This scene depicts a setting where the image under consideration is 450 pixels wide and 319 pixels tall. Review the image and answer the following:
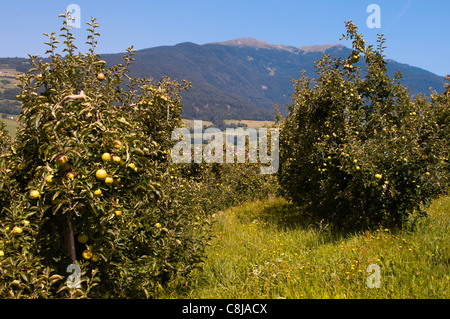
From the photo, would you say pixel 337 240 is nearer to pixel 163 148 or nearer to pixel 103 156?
pixel 163 148

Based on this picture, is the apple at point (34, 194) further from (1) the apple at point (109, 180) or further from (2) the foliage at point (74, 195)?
(1) the apple at point (109, 180)

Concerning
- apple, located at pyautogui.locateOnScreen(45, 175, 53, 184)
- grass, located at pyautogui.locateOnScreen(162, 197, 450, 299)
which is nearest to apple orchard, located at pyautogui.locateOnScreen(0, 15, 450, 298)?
apple, located at pyautogui.locateOnScreen(45, 175, 53, 184)

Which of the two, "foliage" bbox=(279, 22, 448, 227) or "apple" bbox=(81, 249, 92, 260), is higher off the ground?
"foliage" bbox=(279, 22, 448, 227)

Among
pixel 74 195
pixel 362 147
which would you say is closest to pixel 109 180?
pixel 74 195

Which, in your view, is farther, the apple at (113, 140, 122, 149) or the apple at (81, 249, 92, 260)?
the apple at (81, 249, 92, 260)

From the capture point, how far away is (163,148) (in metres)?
5.16

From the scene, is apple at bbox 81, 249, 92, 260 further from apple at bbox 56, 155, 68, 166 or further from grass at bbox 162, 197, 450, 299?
grass at bbox 162, 197, 450, 299

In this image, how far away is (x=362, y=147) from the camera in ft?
16.7

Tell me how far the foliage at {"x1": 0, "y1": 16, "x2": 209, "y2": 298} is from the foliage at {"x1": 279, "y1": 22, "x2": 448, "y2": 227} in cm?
359

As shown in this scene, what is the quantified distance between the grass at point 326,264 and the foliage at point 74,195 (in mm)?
975

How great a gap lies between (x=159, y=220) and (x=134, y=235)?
1.53 ft

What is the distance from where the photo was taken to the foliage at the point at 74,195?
227 centimetres

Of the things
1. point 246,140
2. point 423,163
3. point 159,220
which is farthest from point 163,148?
point 246,140

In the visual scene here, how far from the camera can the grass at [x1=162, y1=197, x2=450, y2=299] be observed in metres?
3.52
